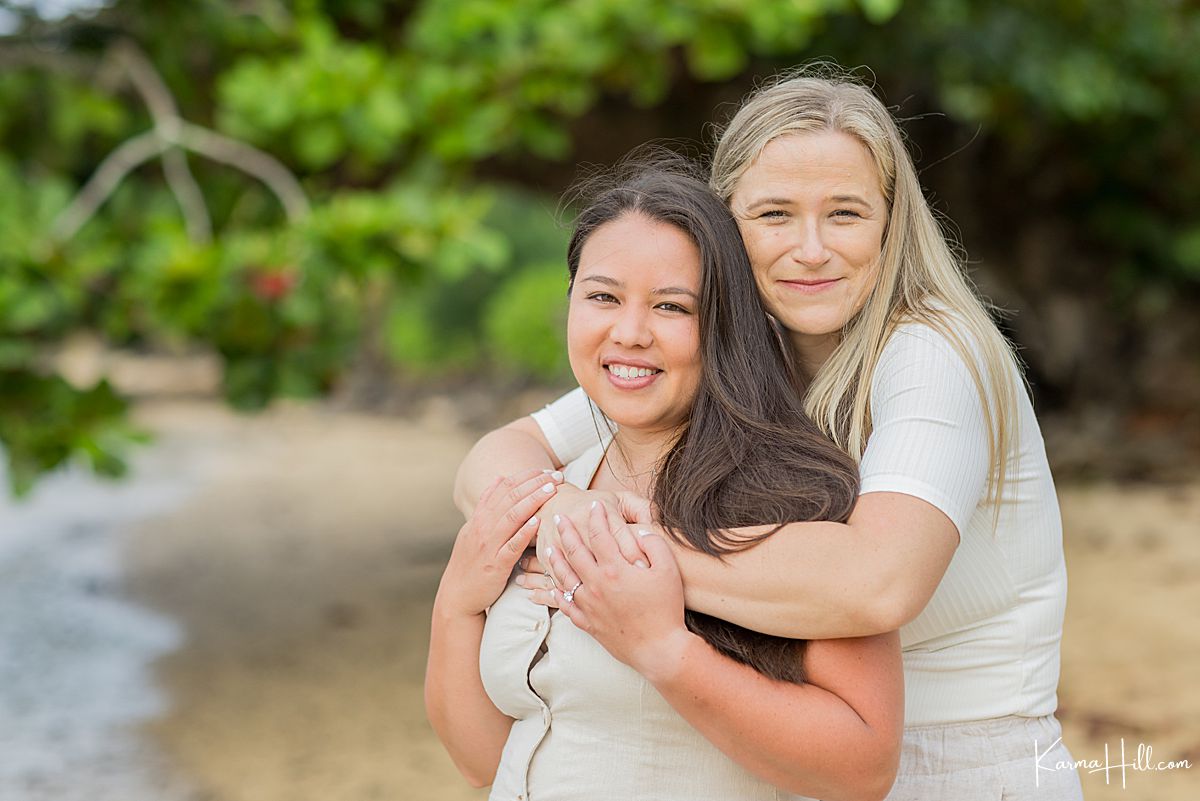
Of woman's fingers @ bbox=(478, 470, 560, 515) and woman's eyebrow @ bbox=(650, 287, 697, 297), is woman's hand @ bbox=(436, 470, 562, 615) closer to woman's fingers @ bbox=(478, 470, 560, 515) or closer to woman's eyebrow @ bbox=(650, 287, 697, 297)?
woman's fingers @ bbox=(478, 470, 560, 515)

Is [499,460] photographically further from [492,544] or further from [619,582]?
[619,582]

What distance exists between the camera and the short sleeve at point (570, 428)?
7.65 ft

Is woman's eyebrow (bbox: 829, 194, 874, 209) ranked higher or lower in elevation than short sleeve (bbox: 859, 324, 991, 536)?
higher

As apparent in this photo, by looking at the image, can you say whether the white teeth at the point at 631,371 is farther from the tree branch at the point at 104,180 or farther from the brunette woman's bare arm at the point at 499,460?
the tree branch at the point at 104,180

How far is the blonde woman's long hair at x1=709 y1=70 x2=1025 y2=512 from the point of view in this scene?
6.23 ft

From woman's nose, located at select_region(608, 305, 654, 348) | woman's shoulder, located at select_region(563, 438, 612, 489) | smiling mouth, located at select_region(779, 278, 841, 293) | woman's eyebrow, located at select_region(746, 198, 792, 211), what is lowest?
woman's shoulder, located at select_region(563, 438, 612, 489)

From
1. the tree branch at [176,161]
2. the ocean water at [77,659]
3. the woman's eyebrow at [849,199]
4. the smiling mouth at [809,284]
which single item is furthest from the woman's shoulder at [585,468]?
the ocean water at [77,659]

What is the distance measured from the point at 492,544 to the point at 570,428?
0.48 m

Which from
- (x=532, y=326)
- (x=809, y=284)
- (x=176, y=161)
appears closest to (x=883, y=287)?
(x=809, y=284)

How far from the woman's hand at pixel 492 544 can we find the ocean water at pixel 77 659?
2.82 m

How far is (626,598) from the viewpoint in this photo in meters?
1.69

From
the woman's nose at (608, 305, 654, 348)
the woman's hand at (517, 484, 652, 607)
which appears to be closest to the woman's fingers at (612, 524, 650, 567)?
the woman's hand at (517, 484, 652, 607)

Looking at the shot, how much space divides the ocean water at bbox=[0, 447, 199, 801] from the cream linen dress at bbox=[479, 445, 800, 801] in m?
2.94

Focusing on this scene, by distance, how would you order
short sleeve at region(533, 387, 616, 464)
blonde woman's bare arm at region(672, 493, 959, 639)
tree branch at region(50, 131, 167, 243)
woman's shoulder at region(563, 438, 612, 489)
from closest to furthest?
blonde woman's bare arm at region(672, 493, 959, 639)
woman's shoulder at region(563, 438, 612, 489)
short sleeve at region(533, 387, 616, 464)
tree branch at region(50, 131, 167, 243)
